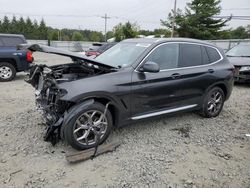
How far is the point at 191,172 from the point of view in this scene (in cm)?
333

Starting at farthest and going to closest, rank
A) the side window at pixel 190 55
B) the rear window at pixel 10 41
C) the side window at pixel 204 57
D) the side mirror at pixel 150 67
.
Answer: the rear window at pixel 10 41, the side window at pixel 204 57, the side window at pixel 190 55, the side mirror at pixel 150 67

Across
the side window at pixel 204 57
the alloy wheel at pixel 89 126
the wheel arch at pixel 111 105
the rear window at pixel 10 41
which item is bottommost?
the alloy wheel at pixel 89 126

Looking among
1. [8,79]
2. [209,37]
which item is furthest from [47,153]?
[209,37]

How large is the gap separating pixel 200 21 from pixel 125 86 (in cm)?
3843

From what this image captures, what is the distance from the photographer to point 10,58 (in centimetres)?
911

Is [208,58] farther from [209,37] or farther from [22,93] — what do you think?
[209,37]

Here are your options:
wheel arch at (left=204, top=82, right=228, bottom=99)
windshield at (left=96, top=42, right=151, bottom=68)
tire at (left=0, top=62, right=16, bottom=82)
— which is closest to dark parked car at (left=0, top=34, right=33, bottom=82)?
tire at (left=0, top=62, right=16, bottom=82)

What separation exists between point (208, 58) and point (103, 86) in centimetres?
260

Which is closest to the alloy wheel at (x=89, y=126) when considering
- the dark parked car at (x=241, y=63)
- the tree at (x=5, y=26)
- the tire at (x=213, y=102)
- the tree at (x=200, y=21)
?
the tire at (x=213, y=102)

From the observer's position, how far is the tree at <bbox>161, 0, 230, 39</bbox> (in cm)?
3806

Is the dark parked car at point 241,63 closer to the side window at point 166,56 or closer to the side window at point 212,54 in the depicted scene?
the side window at point 212,54

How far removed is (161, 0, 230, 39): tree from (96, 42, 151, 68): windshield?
35531 mm

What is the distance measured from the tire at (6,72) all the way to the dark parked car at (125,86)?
5423 mm

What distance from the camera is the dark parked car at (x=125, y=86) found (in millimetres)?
3592
